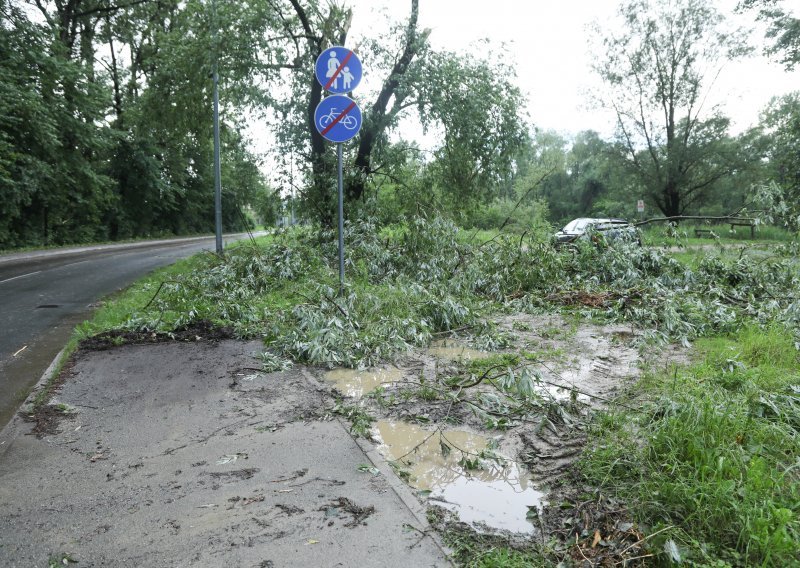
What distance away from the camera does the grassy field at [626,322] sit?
295 cm

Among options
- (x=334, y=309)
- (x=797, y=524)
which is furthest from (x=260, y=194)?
(x=797, y=524)

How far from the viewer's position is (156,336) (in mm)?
7797

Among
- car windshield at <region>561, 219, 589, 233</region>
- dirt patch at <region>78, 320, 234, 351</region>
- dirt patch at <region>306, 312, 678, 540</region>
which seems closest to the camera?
dirt patch at <region>306, 312, 678, 540</region>

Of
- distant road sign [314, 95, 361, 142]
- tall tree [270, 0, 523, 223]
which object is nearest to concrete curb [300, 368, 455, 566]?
distant road sign [314, 95, 361, 142]

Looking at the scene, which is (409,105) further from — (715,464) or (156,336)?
(715,464)

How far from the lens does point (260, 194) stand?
15.7 metres

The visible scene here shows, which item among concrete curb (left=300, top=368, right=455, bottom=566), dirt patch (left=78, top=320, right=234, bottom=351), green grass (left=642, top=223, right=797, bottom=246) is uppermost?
green grass (left=642, top=223, right=797, bottom=246)

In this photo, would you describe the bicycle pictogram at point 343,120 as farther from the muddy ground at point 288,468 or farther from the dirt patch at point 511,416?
the muddy ground at point 288,468

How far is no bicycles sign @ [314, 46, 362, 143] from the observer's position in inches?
318

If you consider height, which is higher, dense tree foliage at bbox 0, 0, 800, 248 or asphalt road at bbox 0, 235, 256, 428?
dense tree foliage at bbox 0, 0, 800, 248

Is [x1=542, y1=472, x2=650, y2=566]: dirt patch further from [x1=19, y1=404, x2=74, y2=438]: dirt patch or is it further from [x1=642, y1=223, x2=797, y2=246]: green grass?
[x1=642, y1=223, x2=797, y2=246]: green grass

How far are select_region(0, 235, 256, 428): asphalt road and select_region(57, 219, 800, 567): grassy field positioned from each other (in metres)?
0.73

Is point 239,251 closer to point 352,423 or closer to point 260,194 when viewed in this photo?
point 260,194

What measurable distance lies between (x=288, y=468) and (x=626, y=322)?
6.44m
